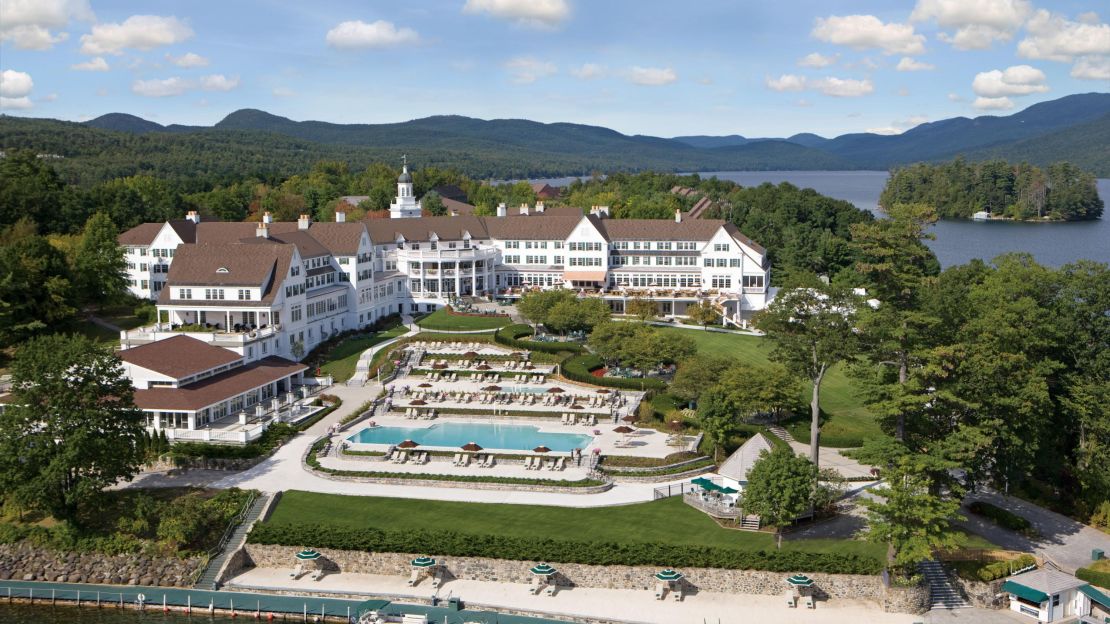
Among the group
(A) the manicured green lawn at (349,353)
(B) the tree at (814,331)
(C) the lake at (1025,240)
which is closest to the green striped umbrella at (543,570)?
(B) the tree at (814,331)

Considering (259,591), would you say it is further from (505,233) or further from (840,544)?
(505,233)

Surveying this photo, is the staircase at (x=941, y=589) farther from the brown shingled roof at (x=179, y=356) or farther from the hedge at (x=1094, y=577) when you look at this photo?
the brown shingled roof at (x=179, y=356)

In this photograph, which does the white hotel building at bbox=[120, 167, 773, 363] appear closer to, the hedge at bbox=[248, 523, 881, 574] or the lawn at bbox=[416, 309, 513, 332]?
the lawn at bbox=[416, 309, 513, 332]

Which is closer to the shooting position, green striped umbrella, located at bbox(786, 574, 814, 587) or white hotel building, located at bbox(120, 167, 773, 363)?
green striped umbrella, located at bbox(786, 574, 814, 587)

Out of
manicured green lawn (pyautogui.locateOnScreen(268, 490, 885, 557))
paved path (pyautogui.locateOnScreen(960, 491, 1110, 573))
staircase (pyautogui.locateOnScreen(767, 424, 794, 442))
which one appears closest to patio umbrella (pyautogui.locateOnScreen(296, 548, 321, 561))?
manicured green lawn (pyautogui.locateOnScreen(268, 490, 885, 557))

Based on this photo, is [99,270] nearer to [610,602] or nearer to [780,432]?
[780,432]

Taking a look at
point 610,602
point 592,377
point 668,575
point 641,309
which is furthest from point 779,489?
point 641,309

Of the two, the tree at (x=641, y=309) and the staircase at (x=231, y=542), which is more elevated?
the tree at (x=641, y=309)
